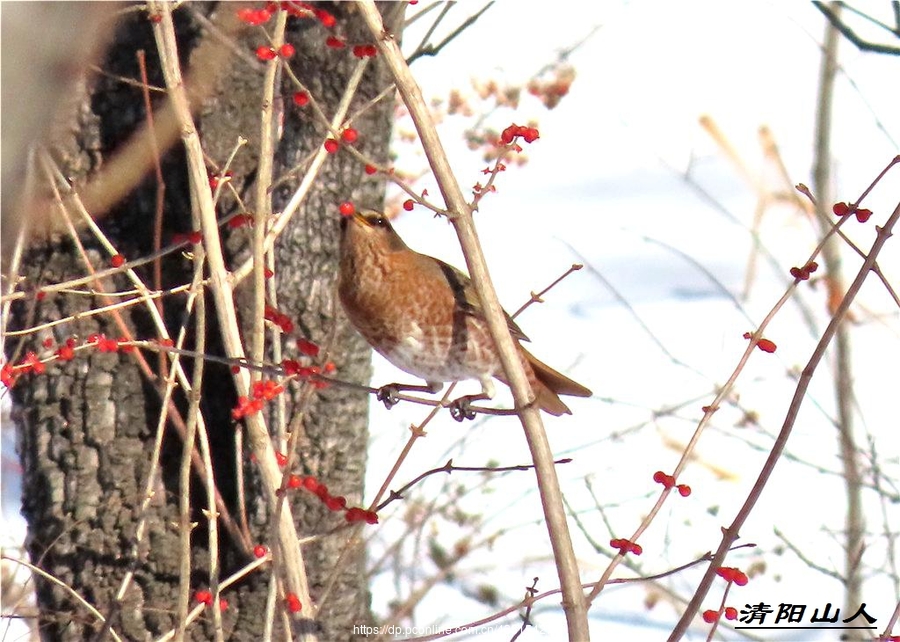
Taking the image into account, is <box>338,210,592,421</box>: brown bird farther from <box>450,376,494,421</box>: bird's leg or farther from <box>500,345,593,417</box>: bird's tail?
<box>500,345,593,417</box>: bird's tail

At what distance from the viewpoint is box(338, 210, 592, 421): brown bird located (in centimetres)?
276

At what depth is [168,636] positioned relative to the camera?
227 cm

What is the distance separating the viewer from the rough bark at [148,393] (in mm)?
2822

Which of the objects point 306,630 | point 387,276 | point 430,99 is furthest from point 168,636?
point 430,99

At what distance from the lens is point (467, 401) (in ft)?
8.29

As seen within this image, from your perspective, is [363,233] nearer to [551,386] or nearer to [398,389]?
[398,389]

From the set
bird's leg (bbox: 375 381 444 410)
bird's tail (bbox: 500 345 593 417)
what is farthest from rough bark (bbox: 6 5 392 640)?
bird's tail (bbox: 500 345 593 417)

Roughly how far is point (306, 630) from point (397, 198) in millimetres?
2625

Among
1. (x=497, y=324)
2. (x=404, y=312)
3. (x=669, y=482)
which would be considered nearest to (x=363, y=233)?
(x=404, y=312)

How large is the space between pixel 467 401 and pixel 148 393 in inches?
35.3

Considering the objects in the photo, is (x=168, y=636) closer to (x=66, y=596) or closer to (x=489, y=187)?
(x=66, y=596)

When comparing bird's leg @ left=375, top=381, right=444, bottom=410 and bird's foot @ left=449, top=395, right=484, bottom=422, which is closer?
bird's foot @ left=449, top=395, right=484, bottom=422

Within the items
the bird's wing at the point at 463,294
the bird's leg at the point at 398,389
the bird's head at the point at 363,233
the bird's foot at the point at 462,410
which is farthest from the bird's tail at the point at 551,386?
the bird's head at the point at 363,233

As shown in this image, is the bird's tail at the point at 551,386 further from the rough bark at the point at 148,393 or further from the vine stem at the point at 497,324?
the vine stem at the point at 497,324
